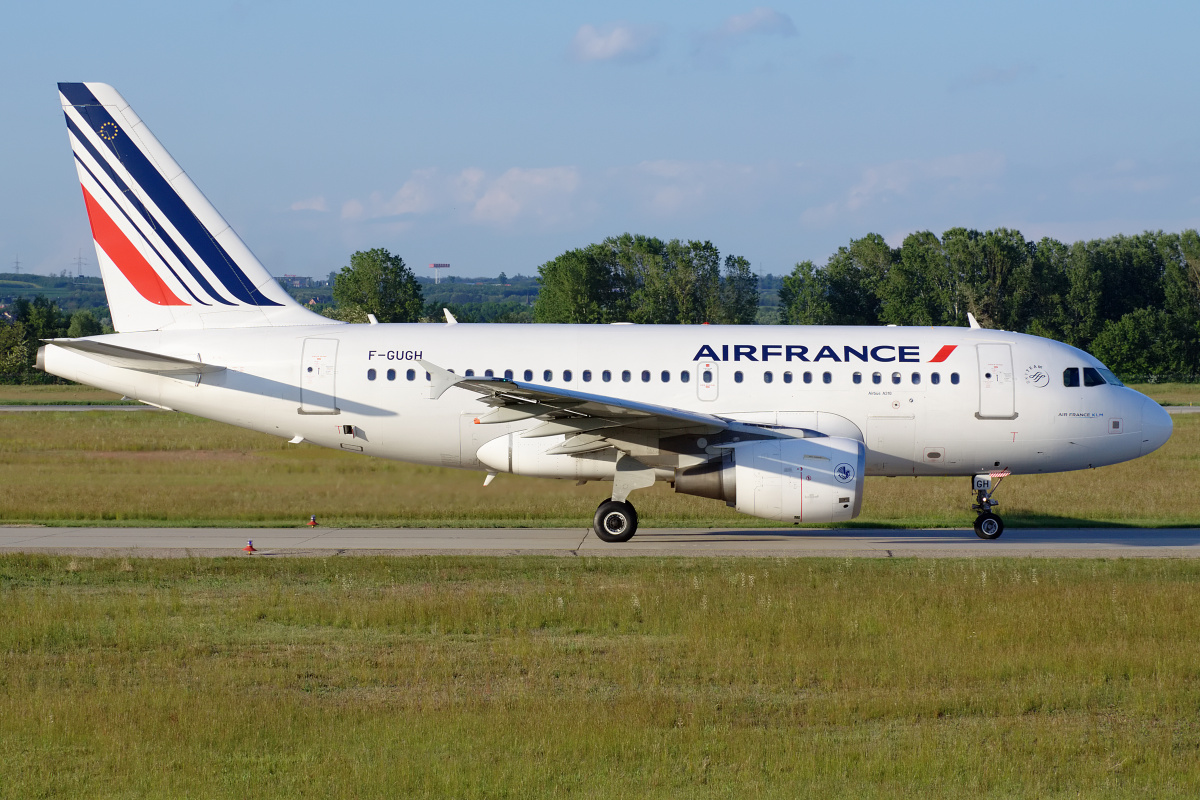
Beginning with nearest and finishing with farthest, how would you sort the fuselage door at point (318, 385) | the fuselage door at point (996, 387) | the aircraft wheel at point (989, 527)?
the fuselage door at point (318, 385) → the fuselage door at point (996, 387) → the aircraft wheel at point (989, 527)

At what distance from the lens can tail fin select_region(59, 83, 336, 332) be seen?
22.9 m

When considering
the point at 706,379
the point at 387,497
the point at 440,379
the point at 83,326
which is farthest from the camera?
the point at 83,326

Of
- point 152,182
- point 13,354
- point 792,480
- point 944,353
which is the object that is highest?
point 13,354

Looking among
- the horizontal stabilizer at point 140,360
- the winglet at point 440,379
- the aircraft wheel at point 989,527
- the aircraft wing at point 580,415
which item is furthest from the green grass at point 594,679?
the horizontal stabilizer at point 140,360

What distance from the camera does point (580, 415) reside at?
20.9 metres

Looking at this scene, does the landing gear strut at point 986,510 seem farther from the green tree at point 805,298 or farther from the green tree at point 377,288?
the green tree at point 805,298

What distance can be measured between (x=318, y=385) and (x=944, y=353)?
12.1m

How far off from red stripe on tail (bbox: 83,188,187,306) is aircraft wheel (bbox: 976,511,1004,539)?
636 inches

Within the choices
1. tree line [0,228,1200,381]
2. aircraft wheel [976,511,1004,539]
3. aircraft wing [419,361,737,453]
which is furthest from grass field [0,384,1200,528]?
tree line [0,228,1200,381]

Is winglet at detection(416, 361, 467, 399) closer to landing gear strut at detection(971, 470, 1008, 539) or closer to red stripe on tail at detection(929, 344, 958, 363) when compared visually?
red stripe on tail at detection(929, 344, 958, 363)

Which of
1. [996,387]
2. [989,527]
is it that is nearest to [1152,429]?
[996,387]

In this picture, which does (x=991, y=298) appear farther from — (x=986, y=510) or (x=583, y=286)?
(x=986, y=510)

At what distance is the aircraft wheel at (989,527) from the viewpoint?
22.7 m

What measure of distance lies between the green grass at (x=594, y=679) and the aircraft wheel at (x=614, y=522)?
2.87 metres
